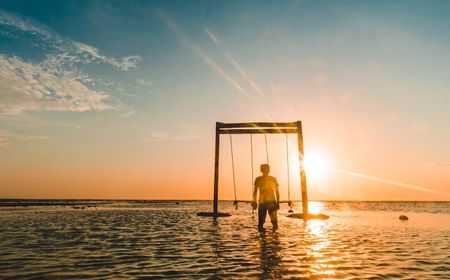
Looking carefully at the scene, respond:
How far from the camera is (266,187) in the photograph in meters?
13.0

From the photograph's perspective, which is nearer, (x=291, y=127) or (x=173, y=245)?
(x=173, y=245)

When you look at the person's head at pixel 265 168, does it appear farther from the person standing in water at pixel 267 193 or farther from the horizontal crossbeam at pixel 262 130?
the horizontal crossbeam at pixel 262 130

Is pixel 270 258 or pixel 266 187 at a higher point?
pixel 266 187

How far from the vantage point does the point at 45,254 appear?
8.13 metres

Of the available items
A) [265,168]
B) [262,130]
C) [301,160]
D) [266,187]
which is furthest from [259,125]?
[266,187]

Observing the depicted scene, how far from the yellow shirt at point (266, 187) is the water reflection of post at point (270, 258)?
2.37 m

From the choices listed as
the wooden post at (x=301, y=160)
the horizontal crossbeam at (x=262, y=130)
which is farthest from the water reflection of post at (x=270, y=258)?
the horizontal crossbeam at (x=262, y=130)

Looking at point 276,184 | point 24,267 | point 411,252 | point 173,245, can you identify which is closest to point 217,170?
point 276,184

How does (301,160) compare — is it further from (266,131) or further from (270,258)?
(270,258)

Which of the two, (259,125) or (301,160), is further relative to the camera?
(259,125)

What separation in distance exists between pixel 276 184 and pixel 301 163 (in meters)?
6.71

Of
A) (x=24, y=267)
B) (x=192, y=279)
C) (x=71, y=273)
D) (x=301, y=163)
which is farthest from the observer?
(x=301, y=163)

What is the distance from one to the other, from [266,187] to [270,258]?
5.59 meters

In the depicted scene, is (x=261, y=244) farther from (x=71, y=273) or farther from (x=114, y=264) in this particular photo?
(x=71, y=273)
